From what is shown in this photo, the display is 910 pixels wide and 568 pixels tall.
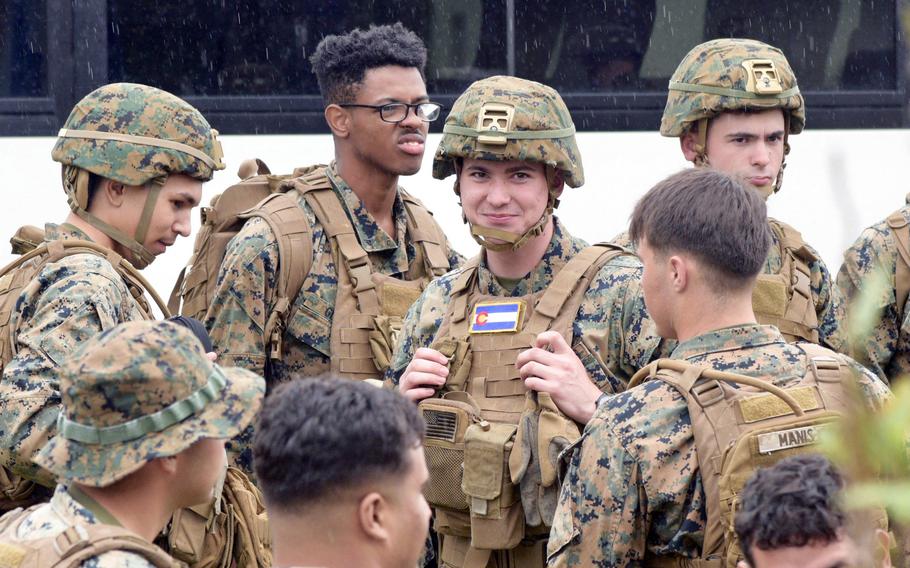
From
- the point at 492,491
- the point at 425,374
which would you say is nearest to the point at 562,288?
the point at 425,374

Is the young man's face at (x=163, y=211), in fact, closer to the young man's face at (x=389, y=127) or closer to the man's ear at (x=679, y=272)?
the young man's face at (x=389, y=127)

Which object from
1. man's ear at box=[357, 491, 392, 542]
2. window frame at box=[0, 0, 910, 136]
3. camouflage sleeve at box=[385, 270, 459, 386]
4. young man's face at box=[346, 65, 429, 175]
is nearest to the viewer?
man's ear at box=[357, 491, 392, 542]

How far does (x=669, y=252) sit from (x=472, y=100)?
1.12 m

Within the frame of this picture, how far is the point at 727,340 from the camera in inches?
98.4

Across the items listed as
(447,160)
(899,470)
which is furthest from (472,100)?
(899,470)

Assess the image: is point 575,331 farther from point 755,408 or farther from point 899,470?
point 899,470

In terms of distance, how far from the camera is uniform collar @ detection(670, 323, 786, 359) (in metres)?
2.50

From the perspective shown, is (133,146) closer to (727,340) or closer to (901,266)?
(727,340)

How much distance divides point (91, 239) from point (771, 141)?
2.10 m

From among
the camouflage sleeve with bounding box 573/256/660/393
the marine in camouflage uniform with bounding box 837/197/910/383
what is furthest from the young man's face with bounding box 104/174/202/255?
the marine in camouflage uniform with bounding box 837/197/910/383

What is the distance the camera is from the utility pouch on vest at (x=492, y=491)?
304 centimetres

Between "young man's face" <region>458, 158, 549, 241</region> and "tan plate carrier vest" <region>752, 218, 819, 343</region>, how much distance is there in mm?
721

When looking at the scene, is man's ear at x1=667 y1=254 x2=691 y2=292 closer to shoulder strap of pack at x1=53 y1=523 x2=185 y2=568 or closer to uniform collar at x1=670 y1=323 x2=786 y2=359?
uniform collar at x1=670 y1=323 x2=786 y2=359

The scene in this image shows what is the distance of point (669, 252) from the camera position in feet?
8.37
